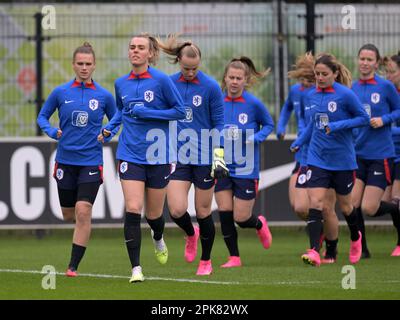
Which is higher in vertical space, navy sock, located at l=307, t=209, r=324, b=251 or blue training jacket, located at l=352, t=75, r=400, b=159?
blue training jacket, located at l=352, t=75, r=400, b=159

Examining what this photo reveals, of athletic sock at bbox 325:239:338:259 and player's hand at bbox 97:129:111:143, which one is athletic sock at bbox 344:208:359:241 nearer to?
athletic sock at bbox 325:239:338:259

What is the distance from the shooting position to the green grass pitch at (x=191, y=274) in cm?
1045

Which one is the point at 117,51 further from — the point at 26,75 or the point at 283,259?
the point at 283,259

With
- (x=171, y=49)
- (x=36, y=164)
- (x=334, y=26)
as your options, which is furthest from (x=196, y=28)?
(x=171, y=49)

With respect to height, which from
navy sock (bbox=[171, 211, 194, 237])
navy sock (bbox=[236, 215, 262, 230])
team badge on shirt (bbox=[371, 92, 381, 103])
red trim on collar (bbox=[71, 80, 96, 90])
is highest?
red trim on collar (bbox=[71, 80, 96, 90])

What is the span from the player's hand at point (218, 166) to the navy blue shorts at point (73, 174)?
1149mm

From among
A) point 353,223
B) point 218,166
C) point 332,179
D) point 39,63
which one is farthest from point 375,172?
point 39,63

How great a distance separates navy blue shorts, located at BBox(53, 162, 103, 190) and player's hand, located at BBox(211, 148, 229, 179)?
1149 mm

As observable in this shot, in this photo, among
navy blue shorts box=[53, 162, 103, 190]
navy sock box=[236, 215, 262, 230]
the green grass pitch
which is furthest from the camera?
navy sock box=[236, 215, 262, 230]

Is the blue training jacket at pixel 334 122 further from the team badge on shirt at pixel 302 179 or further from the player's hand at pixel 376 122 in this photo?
the player's hand at pixel 376 122

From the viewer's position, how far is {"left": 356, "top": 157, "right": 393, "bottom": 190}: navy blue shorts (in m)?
14.8

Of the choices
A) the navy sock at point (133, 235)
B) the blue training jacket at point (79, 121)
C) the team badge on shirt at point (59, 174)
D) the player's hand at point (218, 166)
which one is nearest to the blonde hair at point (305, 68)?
the player's hand at point (218, 166)

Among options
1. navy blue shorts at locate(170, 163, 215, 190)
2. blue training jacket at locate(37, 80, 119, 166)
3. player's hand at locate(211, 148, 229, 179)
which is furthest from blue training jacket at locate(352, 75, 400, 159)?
blue training jacket at locate(37, 80, 119, 166)

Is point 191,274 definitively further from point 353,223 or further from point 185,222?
point 353,223
